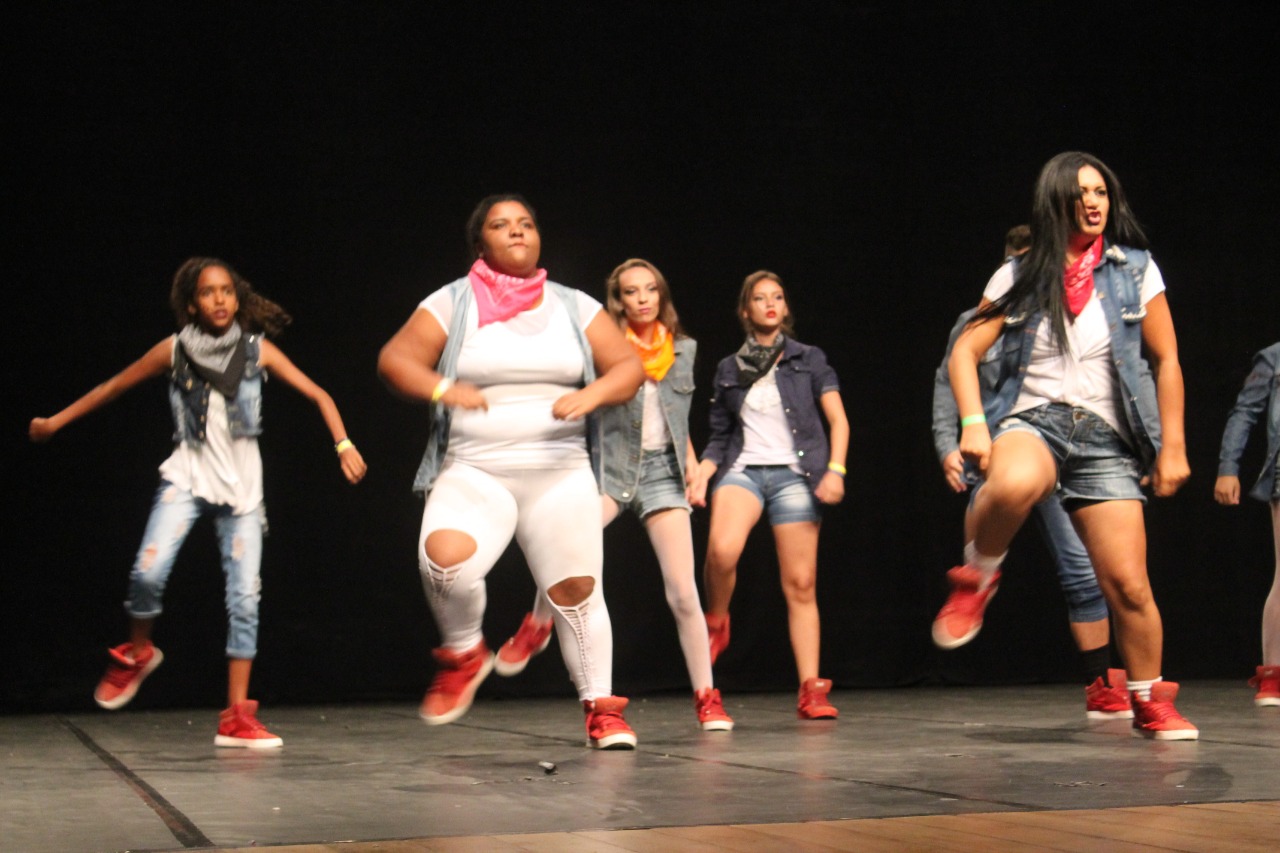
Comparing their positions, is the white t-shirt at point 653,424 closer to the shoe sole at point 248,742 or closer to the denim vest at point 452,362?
the denim vest at point 452,362

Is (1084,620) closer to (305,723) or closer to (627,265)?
(627,265)

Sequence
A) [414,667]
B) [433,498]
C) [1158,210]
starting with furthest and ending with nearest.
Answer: [1158,210] → [414,667] → [433,498]

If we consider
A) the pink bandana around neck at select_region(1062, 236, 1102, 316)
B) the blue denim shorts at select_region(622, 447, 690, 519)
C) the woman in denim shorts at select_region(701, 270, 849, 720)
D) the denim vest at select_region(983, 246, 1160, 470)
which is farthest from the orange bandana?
the pink bandana around neck at select_region(1062, 236, 1102, 316)

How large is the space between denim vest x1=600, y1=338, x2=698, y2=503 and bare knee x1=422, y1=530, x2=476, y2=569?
492 millimetres

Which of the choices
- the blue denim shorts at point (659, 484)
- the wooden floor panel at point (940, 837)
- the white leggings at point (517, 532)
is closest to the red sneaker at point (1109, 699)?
the blue denim shorts at point (659, 484)

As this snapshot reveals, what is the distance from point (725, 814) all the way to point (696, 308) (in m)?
4.34

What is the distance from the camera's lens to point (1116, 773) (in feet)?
11.6

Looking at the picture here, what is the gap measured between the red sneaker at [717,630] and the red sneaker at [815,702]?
305 millimetres

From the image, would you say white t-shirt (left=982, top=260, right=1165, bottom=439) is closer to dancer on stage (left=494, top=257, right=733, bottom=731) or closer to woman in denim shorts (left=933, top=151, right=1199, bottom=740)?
woman in denim shorts (left=933, top=151, right=1199, bottom=740)

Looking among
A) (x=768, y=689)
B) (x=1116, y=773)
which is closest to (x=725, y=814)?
(x=1116, y=773)

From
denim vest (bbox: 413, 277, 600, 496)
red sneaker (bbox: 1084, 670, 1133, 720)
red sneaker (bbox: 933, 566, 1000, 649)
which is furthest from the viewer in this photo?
red sneaker (bbox: 1084, 670, 1133, 720)

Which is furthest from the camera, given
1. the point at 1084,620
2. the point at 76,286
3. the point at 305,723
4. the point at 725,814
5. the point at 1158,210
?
the point at 1158,210

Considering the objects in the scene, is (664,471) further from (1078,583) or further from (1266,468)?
(1266,468)

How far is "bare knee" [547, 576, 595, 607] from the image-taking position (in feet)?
13.2
